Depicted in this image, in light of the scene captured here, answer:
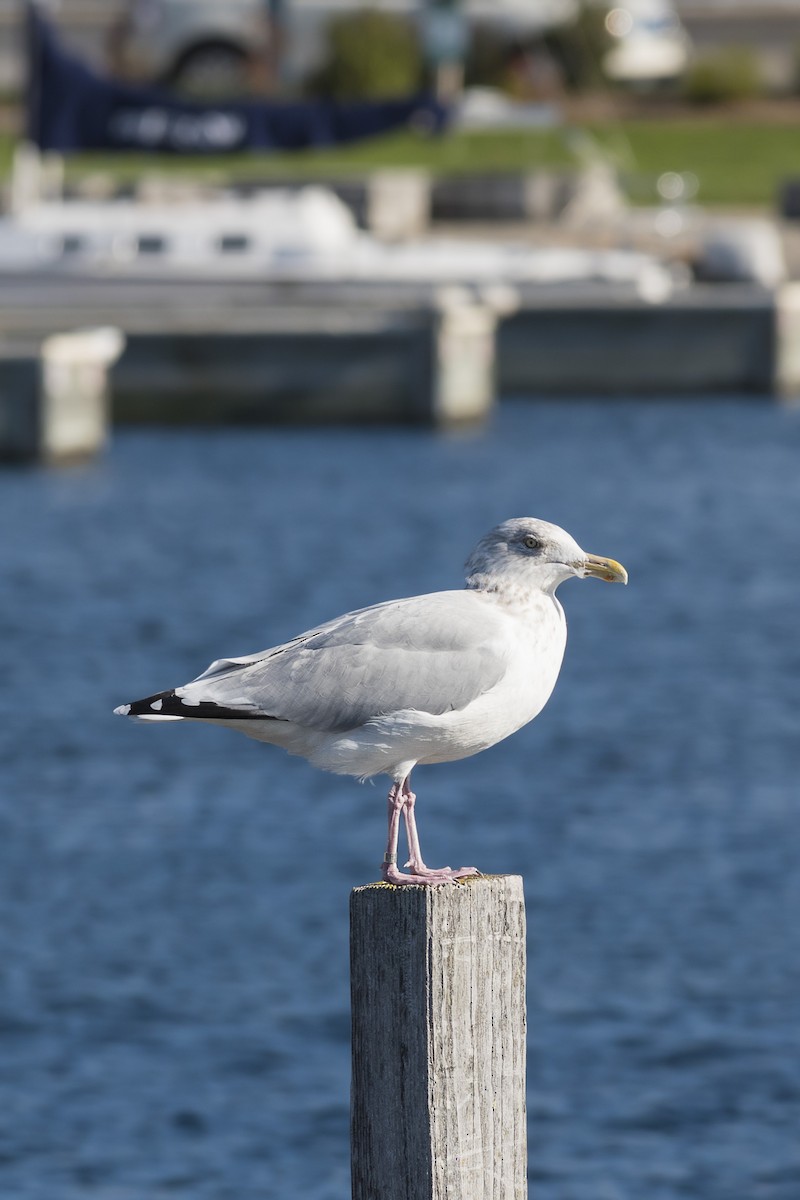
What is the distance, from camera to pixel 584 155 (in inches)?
2201

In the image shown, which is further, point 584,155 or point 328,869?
point 584,155

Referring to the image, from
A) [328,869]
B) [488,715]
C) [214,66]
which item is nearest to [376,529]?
[328,869]

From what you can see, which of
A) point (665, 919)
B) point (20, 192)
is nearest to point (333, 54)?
point (20, 192)

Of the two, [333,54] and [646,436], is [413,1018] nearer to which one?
[646,436]

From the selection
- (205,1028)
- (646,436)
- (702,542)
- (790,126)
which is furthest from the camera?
(790,126)

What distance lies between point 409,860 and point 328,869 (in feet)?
32.6

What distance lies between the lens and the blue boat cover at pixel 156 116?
1628 inches

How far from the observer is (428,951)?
586 centimetres

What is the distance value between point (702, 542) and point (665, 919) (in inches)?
600

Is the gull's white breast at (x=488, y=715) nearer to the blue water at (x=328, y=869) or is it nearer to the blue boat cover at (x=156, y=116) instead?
the blue water at (x=328, y=869)

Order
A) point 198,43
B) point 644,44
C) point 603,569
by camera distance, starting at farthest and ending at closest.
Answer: point 644,44
point 198,43
point 603,569

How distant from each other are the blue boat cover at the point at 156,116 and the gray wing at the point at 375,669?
117 ft

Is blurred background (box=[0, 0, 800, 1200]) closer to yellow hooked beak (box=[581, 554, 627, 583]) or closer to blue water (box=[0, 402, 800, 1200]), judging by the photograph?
blue water (box=[0, 402, 800, 1200])

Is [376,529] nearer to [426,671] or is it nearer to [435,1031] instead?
[426,671]
